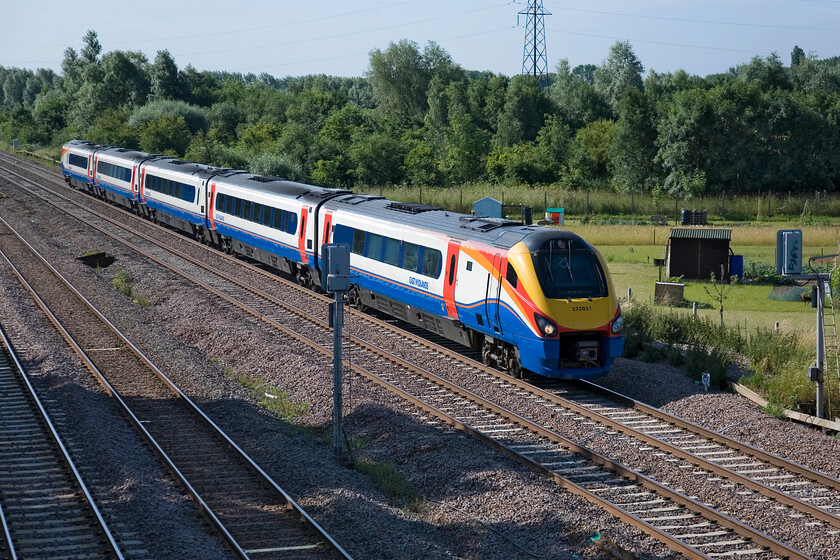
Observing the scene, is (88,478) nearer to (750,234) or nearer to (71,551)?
(71,551)

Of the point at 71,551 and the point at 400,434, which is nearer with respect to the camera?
the point at 71,551

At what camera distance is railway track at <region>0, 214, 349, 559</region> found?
35.0ft

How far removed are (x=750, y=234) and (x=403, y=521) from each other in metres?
35.5

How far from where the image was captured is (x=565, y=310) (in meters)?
16.1

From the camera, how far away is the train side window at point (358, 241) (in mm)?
22797

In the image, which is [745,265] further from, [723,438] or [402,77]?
[402,77]

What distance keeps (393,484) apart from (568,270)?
5.81 metres

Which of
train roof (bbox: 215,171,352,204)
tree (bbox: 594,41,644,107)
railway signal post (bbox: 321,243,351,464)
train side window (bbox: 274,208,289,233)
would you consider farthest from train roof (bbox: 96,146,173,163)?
tree (bbox: 594,41,644,107)

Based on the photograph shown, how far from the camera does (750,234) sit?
140ft

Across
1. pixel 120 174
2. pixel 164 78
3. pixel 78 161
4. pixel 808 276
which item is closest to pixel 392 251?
pixel 808 276

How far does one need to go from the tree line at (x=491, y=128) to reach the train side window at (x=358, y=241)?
33650 millimetres

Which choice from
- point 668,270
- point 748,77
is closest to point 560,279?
point 668,270

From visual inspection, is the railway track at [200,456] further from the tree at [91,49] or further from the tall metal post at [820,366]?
the tree at [91,49]

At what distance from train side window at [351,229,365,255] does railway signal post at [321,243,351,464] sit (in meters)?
8.75
